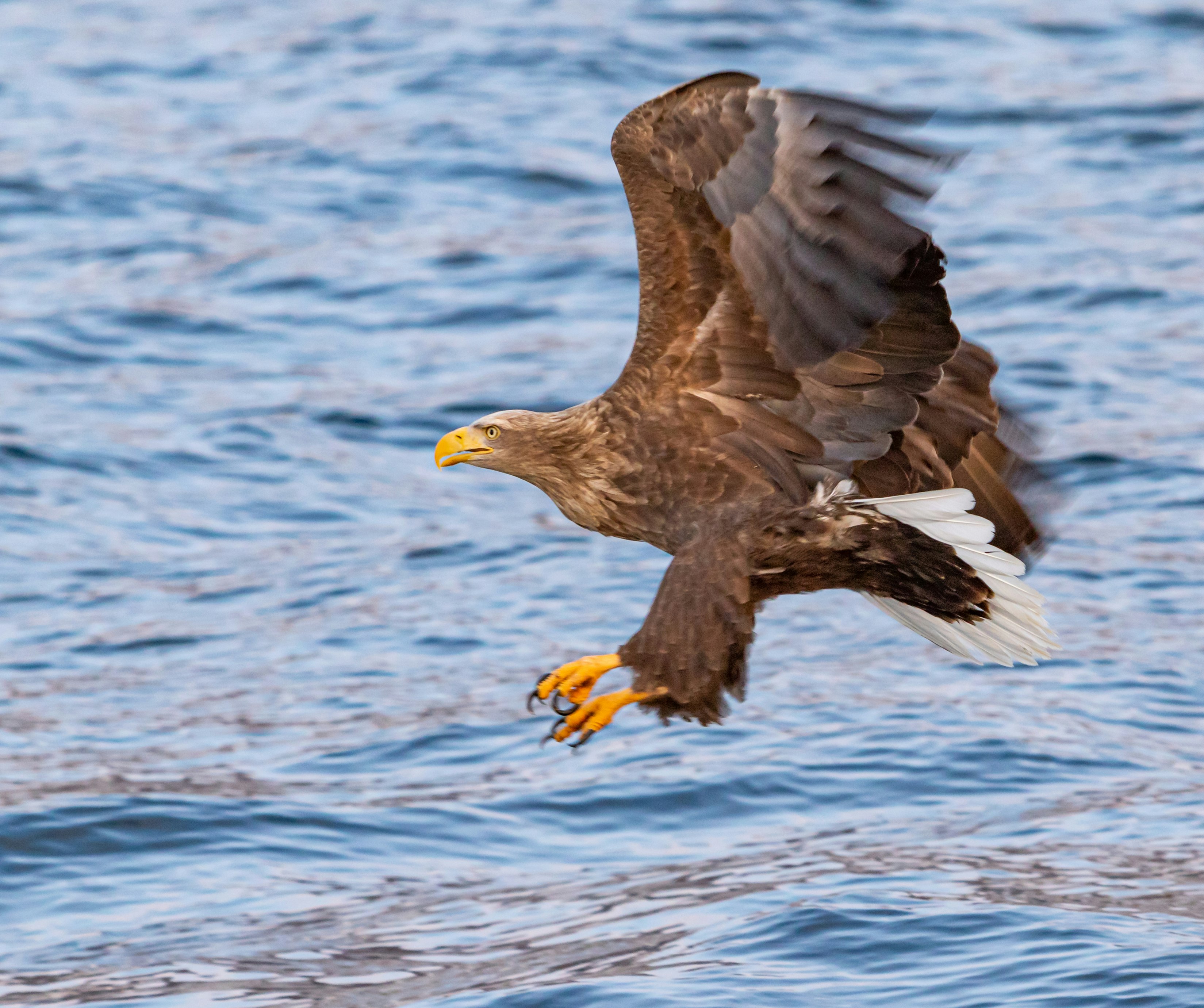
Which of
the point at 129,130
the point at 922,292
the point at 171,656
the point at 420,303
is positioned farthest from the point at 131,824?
the point at 129,130

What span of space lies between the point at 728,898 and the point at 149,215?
9.37 meters

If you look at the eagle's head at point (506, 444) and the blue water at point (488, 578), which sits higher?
the eagle's head at point (506, 444)

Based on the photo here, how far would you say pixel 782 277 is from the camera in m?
5.15

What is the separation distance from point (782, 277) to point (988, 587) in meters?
1.25

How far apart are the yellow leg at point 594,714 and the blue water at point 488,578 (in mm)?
1397

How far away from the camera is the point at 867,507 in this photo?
5.70 meters

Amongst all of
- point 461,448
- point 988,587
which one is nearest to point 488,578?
point 461,448

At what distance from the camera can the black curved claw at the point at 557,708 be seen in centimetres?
559

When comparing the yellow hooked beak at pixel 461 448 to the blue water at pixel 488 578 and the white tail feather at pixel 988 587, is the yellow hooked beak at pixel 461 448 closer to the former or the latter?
the white tail feather at pixel 988 587

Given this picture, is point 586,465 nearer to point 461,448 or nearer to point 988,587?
point 461,448

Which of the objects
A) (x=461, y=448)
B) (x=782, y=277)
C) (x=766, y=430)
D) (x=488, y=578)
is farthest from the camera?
(x=488, y=578)

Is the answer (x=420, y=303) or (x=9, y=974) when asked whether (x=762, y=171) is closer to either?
(x=9, y=974)

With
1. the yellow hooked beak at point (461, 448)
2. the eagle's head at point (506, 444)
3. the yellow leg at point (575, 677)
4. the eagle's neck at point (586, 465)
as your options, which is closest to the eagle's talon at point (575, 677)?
the yellow leg at point (575, 677)

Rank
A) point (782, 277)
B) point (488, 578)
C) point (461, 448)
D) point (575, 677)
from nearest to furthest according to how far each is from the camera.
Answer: point (782, 277) < point (575, 677) < point (461, 448) < point (488, 578)
